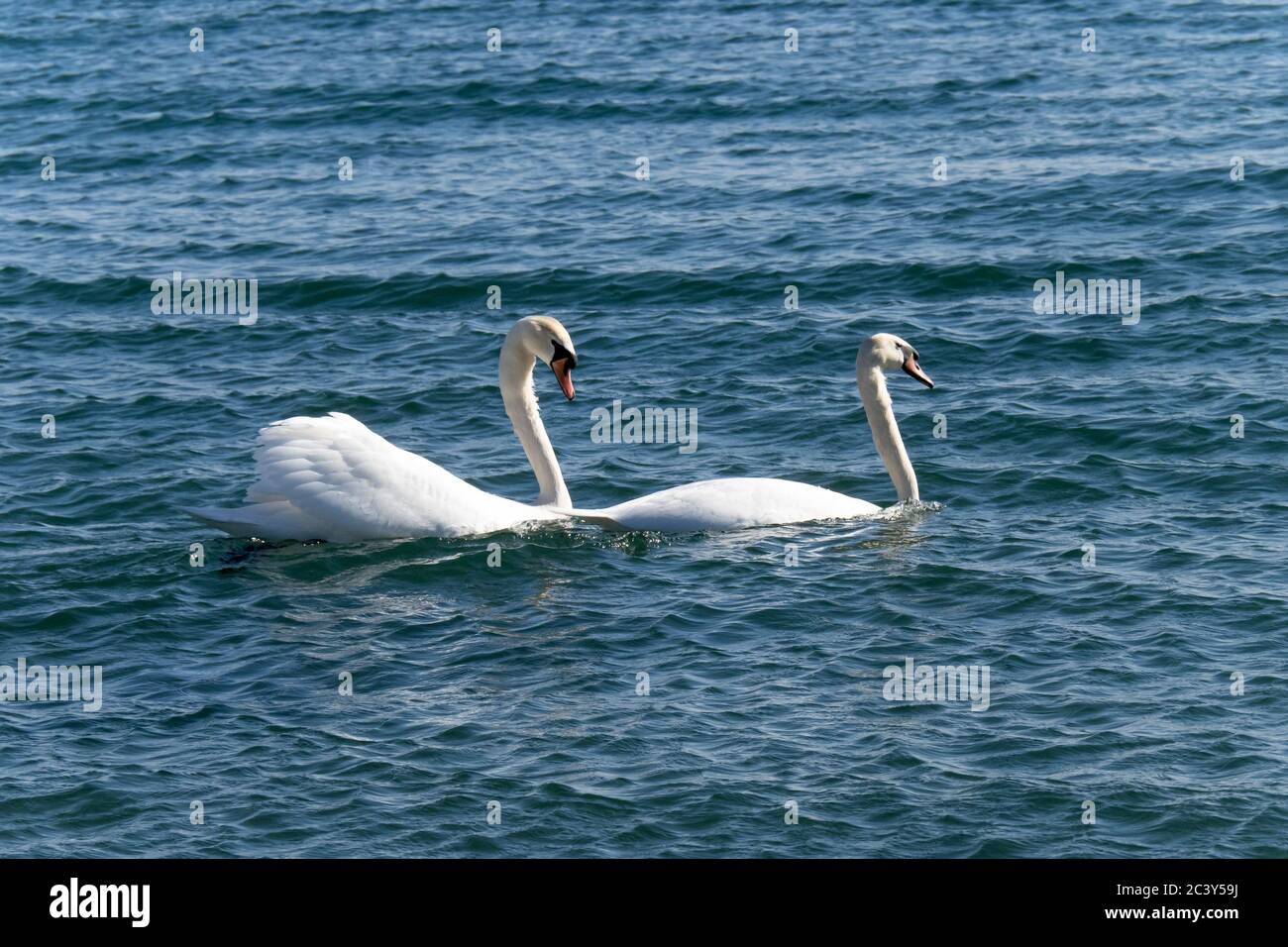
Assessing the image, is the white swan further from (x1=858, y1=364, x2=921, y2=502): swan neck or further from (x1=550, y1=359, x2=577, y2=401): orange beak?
(x1=550, y1=359, x2=577, y2=401): orange beak

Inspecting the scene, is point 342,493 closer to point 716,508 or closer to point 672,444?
point 716,508


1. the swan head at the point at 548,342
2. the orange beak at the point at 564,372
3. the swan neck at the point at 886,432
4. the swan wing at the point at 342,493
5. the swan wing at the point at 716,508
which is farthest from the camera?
the swan neck at the point at 886,432

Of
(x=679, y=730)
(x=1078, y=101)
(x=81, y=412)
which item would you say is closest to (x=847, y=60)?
(x=1078, y=101)

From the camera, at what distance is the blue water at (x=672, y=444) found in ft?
41.1

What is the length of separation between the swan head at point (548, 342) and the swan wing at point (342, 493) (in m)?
1.72

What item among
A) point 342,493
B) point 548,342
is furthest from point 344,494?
point 548,342

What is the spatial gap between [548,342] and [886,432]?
3.42m

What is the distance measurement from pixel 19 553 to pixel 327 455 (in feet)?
10.2

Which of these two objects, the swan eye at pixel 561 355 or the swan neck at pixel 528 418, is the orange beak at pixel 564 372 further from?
the swan neck at pixel 528 418

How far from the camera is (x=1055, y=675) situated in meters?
13.9

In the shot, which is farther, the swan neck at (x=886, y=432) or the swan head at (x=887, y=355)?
the swan head at (x=887, y=355)

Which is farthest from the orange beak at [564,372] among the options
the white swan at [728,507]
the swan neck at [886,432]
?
the swan neck at [886,432]

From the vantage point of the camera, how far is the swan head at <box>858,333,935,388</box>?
18.2 metres

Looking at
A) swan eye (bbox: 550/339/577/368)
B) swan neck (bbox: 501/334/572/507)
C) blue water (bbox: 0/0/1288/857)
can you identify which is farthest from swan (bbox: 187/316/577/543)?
swan eye (bbox: 550/339/577/368)
